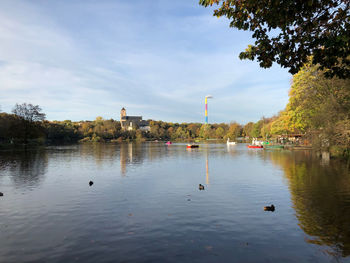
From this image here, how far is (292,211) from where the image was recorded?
1521cm

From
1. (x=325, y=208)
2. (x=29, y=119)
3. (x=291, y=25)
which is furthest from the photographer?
(x=29, y=119)

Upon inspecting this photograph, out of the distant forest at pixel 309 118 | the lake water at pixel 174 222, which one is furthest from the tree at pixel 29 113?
the lake water at pixel 174 222

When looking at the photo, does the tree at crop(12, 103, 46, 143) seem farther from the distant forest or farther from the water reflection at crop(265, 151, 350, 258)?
the water reflection at crop(265, 151, 350, 258)

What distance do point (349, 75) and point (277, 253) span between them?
8080 mm

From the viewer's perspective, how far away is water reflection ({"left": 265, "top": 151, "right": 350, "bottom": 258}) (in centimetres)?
1089

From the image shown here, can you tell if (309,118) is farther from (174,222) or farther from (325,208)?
(174,222)

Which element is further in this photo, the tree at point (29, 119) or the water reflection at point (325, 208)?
the tree at point (29, 119)

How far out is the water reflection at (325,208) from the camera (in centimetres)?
1089

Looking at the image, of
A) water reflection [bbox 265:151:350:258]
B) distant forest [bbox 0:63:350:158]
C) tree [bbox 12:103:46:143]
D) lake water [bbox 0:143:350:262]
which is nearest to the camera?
lake water [bbox 0:143:350:262]

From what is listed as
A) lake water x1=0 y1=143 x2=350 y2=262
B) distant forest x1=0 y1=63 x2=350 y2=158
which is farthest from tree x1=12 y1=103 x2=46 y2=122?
lake water x1=0 y1=143 x2=350 y2=262

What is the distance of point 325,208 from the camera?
1566 cm

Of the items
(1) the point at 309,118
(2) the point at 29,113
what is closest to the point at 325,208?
(1) the point at 309,118

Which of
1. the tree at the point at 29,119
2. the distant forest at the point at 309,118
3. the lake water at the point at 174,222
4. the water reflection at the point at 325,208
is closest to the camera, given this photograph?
the lake water at the point at 174,222

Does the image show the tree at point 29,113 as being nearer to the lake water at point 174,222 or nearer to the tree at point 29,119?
the tree at point 29,119
